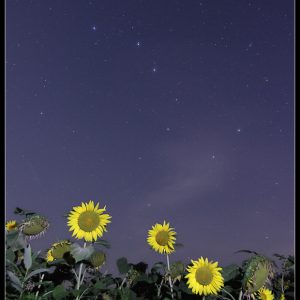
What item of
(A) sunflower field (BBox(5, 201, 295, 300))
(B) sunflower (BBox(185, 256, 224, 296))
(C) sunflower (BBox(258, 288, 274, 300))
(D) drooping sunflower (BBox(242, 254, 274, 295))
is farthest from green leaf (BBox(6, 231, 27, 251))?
(C) sunflower (BBox(258, 288, 274, 300))

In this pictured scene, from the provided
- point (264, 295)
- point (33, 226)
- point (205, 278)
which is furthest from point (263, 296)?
point (33, 226)

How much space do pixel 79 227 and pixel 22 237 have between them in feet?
2.01

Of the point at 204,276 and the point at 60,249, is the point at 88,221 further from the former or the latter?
the point at 204,276

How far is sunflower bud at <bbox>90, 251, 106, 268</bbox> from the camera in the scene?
13.6 feet

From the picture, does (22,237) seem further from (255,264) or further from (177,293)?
(255,264)

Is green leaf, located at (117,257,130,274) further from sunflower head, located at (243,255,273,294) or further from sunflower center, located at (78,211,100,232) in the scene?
sunflower head, located at (243,255,273,294)

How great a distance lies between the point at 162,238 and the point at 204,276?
91cm
